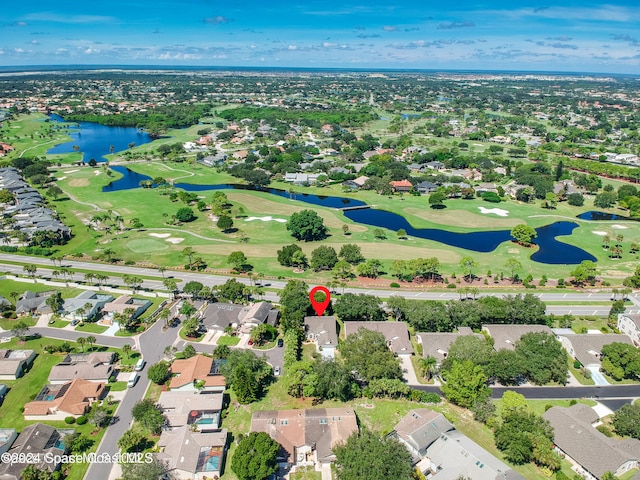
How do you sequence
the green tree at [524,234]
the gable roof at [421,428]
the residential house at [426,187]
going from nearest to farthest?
the gable roof at [421,428]
the green tree at [524,234]
the residential house at [426,187]

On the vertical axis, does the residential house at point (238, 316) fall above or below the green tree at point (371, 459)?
below

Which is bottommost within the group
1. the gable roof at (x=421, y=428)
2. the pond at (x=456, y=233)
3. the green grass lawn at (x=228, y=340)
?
the green grass lawn at (x=228, y=340)

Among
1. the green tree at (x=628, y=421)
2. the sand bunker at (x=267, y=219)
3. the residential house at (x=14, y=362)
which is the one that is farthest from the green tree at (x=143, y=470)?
the sand bunker at (x=267, y=219)

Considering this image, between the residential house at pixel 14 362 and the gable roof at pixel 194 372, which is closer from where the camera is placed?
the gable roof at pixel 194 372

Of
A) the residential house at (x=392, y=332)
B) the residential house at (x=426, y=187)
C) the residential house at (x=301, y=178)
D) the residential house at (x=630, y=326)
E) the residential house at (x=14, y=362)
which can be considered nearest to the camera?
the residential house at (x=14, y=362)

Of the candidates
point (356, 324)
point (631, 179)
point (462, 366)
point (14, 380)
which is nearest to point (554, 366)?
point (462, 366)

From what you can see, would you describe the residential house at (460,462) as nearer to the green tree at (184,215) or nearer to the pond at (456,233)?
the pond at (456,233)

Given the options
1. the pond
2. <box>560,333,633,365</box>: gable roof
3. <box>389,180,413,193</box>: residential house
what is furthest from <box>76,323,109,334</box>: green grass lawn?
<box>389,180,413,193</box>: residential house
